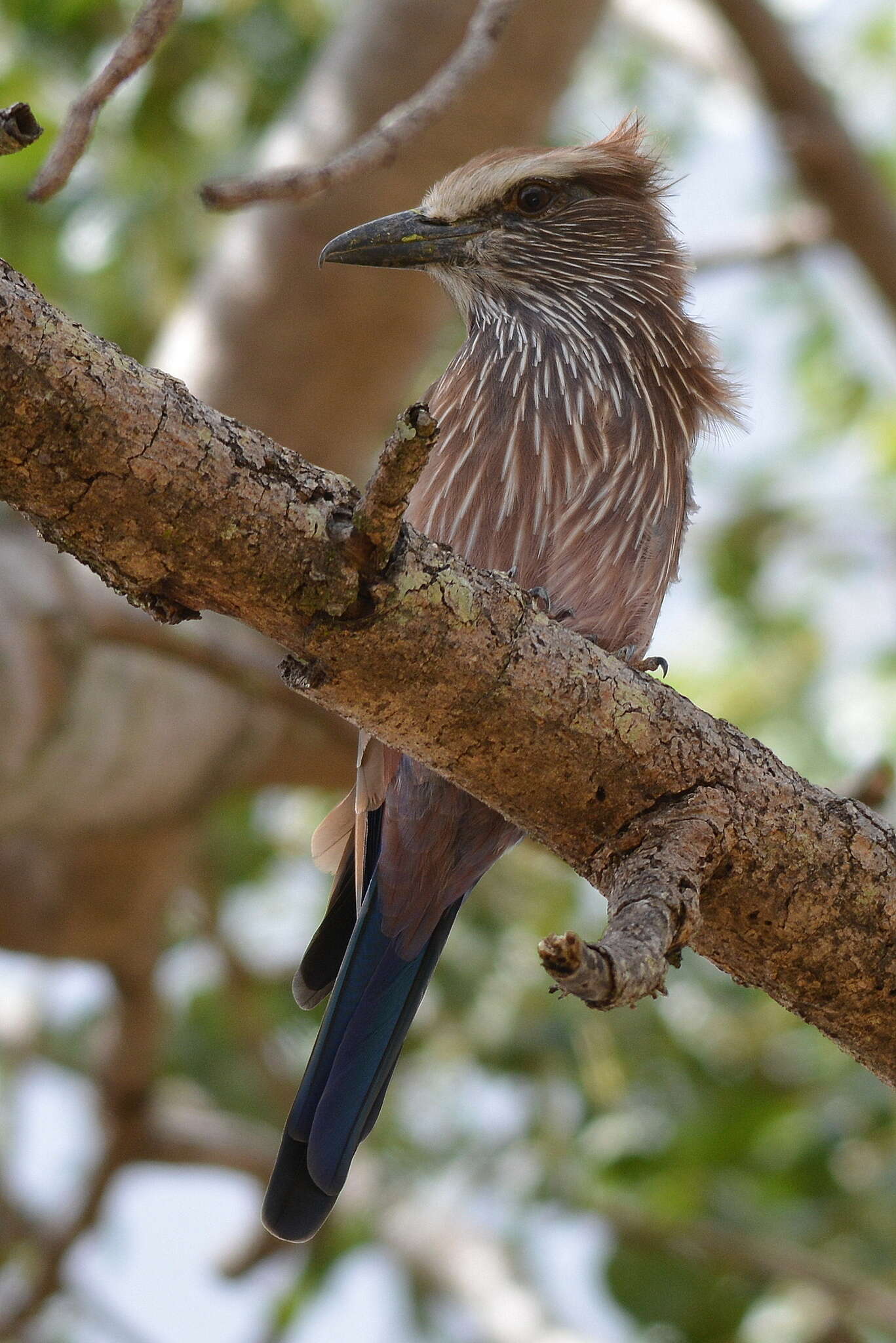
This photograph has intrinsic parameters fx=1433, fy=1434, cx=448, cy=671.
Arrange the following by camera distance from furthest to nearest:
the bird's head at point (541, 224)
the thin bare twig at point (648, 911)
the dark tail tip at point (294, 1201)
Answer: the bird's head at point (541, 224), the dark tail tip at point (294, 1201), the thin bare twig at point (648, 911)

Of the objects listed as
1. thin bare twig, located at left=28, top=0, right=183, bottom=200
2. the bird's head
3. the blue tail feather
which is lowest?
the blue tail feather

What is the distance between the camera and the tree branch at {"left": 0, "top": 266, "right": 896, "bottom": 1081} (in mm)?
1602

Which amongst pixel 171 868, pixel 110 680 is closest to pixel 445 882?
pixel 110 680

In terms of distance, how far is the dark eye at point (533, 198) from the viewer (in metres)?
3.18

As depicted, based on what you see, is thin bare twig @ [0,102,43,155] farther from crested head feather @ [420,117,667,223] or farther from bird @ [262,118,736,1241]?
crested head feather @ [420,117,667,223]

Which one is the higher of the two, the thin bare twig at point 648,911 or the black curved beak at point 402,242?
the black curved beak at point 402,242

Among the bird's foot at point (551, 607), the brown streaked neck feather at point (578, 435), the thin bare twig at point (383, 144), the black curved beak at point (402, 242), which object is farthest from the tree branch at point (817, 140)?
the bird's foot at point (551, 607)

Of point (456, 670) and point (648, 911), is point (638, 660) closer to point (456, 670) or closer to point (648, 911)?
point (456, 670)

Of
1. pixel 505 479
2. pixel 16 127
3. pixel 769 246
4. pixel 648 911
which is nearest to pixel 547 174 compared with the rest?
pixel 505 479

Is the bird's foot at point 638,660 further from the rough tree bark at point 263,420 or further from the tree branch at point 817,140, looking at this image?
the tree branch at point 817,140

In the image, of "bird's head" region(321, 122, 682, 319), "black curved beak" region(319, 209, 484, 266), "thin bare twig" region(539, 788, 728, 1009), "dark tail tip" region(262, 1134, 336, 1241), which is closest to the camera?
"thin bare twig" region(539, 788, 728, 1009)

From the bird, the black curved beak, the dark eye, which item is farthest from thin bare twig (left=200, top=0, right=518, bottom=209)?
the dark eye

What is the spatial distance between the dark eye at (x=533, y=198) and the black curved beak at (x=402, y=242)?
0.11 m

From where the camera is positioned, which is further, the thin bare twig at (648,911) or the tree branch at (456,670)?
the tree branch at (456,670)
